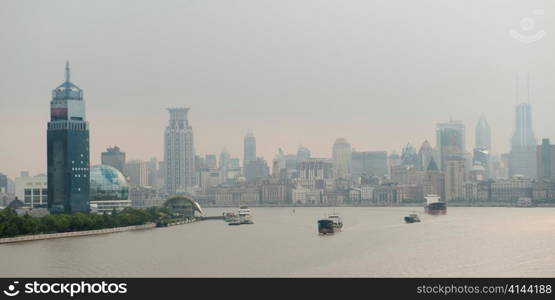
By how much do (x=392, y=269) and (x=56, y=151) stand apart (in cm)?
6498

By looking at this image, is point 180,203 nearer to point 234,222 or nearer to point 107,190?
point 107,190

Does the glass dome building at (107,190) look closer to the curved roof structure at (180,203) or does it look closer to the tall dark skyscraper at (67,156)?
the curved roof structure at (180,203)

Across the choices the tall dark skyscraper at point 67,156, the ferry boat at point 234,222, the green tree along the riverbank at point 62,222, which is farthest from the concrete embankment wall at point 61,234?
the ferry boat at point 234,222

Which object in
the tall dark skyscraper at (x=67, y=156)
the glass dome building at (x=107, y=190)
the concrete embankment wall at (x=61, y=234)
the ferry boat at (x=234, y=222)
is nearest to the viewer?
the concrete embankment wall at (x=61, y=234)

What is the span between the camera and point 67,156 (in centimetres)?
11762

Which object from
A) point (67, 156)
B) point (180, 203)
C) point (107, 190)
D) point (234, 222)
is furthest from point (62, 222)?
point (180, 203)

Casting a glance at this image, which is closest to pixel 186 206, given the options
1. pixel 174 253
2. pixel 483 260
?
pixel 174 253

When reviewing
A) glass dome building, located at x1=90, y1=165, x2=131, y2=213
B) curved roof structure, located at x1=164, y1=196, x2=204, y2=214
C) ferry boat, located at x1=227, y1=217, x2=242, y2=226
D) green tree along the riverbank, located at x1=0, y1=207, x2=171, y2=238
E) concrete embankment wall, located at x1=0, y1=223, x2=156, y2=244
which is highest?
glass dome building, located at x1=90, y1=165, x2=131, y2=213

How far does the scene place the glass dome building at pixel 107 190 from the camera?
142 metres

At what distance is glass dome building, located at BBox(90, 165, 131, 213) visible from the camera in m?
142

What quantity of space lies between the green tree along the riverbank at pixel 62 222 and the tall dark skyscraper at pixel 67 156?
5962mm

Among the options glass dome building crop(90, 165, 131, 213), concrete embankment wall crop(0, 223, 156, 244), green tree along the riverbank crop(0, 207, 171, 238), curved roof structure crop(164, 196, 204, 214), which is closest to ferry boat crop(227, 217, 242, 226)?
green tree along the riverbank crop(0, 207, 171, 238)

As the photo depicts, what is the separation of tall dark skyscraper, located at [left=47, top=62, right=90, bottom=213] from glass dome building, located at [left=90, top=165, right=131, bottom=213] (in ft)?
66.2

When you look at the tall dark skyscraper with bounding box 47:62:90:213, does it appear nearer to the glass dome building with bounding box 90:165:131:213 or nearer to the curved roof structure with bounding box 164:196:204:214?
the glass dome building with bounding box 90:165:131:213
